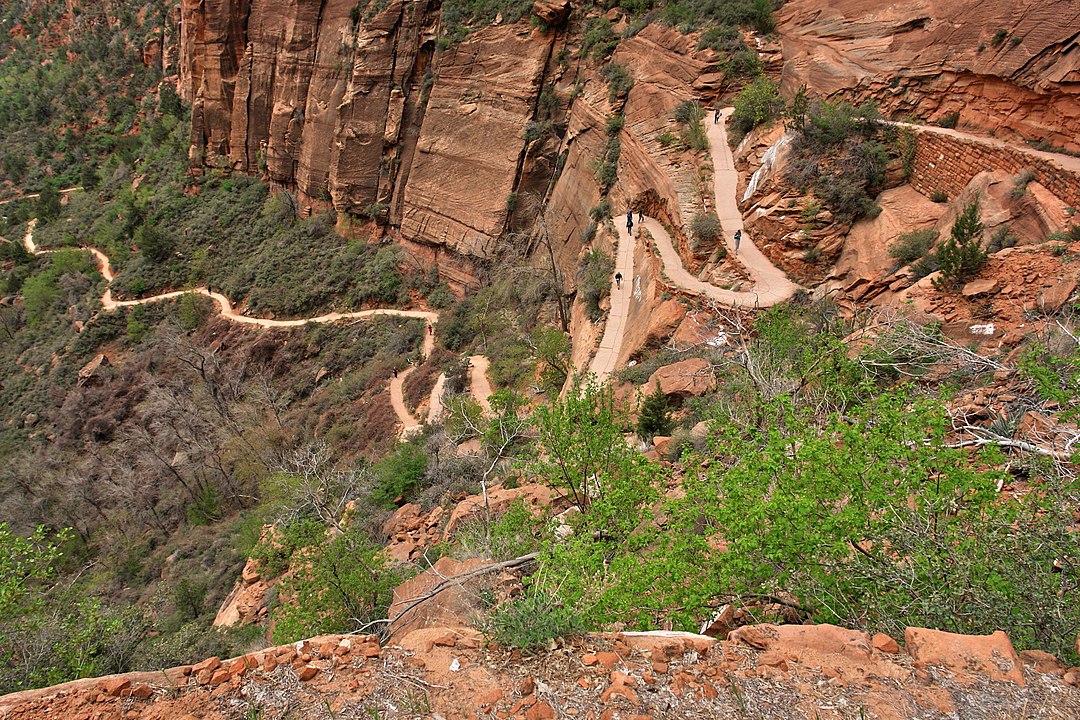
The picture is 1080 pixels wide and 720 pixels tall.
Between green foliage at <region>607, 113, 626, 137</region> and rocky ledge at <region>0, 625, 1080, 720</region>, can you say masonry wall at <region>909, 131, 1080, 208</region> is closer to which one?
rocky ledge at <region>0, 625, 1080, 720</region>

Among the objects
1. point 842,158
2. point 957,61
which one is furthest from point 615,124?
point 957,61

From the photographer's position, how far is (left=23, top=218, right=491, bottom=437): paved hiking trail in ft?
83.6

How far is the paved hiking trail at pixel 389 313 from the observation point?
2547 centimetres

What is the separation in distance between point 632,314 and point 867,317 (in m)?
7.86

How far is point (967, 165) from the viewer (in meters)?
14.3

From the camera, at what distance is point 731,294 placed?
54.1 ft

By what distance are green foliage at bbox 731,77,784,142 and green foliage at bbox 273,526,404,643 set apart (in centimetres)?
1916

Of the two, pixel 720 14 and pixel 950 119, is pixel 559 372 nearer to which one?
pixel 950 119

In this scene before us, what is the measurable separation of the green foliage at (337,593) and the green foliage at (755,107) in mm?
19161

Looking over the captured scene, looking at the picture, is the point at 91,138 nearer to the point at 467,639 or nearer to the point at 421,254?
the point at 421,254

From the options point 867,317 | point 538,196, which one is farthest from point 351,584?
point 538,196

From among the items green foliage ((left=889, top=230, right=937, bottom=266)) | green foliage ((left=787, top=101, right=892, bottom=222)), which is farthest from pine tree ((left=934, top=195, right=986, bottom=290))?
green foliage ((left=787, top=101, right=892, bottom=222))

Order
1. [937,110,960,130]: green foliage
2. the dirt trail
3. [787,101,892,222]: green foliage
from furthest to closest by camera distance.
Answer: the dirt trail → [787,101,892,222]: green foliage → [937,110,960,130]: green foliage

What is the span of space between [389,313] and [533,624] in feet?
103
